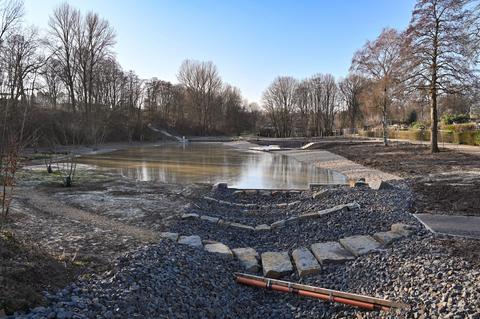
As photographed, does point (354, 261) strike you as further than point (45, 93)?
No

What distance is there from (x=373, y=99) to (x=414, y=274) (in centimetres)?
3106

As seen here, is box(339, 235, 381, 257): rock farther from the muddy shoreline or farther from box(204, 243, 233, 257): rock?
box(204, 243, 233, 257): rock

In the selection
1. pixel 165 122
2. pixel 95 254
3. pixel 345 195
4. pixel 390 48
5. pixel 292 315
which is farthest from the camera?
pixel 165 122

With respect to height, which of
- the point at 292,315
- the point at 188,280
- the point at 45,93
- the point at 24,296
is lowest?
the point at 292,315

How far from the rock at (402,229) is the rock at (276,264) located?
2401mm

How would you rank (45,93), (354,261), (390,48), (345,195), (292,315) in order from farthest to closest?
1. (45,93)
2. (390,48)
3. (345,195)
4. (354,261)
5. (292,315)

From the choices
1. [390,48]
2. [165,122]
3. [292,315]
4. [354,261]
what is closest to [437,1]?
[390,48]

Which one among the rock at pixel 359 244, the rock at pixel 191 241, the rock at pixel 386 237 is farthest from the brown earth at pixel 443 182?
the rock at pixel 191 241

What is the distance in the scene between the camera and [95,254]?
6039 millimetres

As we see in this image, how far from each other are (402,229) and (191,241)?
14.5 feet

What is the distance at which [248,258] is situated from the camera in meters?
7.20

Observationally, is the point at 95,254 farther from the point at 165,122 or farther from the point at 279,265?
the point at 165,122

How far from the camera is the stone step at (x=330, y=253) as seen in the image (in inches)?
268

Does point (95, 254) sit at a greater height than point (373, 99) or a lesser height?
lesser
